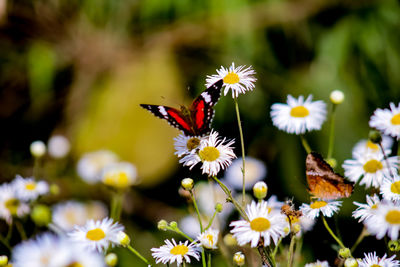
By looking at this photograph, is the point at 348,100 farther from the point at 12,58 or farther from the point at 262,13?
Result: the point at 12,58

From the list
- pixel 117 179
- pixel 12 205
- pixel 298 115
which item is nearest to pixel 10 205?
pixel 12 205

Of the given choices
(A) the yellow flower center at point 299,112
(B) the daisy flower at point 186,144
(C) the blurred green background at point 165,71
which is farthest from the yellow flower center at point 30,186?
(C) the blurred green background at point 165,71

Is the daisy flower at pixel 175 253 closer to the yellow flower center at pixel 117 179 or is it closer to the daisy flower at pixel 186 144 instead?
the daisy flower at pixel 186 144

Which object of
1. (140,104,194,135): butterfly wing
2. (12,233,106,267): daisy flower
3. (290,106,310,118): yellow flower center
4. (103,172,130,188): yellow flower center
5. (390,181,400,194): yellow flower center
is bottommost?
(12,233,106,267): daisy flower

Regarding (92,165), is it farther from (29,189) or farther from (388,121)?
(388,121)

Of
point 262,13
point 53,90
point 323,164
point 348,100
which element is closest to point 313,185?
point 323,164

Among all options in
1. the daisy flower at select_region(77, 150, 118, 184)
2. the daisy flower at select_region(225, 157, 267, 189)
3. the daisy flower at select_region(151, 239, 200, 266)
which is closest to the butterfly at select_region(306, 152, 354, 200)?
the daisy flower at select_region(151, 239, 200, 266)

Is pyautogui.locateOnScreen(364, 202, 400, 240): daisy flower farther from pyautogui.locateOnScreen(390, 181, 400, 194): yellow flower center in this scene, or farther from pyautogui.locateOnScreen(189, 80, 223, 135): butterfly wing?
pyautogui.locateOnScreen(189, 80, 223, 135): butterfly wing
